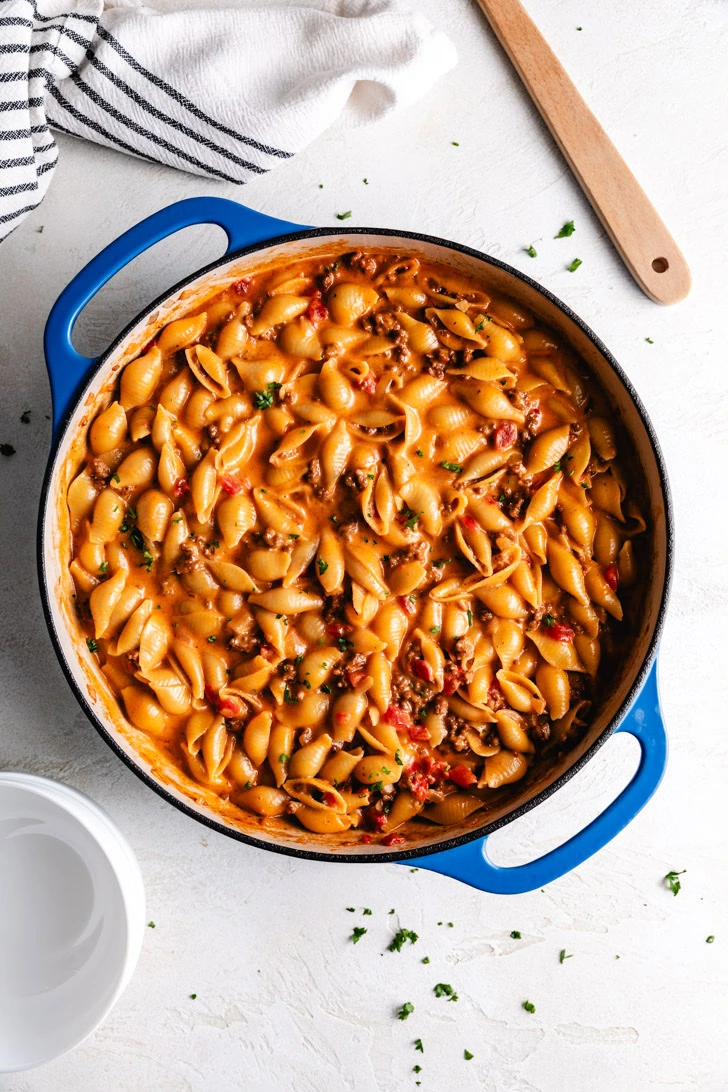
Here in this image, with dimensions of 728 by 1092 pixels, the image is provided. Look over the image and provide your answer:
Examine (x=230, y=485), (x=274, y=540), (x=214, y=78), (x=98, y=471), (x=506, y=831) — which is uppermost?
(x=214, y=78)

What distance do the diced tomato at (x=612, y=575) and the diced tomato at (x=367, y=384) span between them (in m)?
0.84

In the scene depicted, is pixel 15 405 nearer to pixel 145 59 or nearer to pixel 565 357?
pixel 145 59

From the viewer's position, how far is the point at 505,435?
2352mm

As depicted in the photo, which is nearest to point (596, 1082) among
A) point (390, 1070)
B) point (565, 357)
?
point (390, 1070)

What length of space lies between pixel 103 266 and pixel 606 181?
4.88 ft

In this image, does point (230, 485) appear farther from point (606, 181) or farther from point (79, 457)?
point (606, 181)

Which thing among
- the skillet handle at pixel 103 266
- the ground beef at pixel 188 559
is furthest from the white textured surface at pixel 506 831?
the ground beef at pixel 188 559

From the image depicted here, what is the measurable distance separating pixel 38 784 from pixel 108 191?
169 cm

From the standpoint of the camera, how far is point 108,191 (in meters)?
2.47

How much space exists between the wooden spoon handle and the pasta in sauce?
1.56 ft

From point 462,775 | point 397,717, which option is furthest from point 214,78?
point 462,775

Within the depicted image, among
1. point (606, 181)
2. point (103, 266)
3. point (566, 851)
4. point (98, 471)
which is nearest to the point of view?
point (103, 266)

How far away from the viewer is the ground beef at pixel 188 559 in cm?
231

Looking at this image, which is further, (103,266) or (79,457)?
(79,457)
